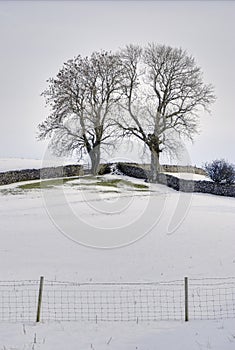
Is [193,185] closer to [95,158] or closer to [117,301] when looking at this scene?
[95,158]

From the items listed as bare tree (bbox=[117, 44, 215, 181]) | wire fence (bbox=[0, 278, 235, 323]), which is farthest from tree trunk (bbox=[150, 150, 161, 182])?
wire fence (bbox=[0, 278, 235, 323])

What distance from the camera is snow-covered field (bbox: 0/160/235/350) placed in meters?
6.45

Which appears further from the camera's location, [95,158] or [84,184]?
[95,158]

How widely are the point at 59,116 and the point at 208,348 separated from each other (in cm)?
3074

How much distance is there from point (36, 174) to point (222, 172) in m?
16.3

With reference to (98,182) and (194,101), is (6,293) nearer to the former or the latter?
(98,182)

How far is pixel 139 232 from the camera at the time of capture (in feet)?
53.0

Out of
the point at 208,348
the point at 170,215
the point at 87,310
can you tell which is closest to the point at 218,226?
the point at 170,215

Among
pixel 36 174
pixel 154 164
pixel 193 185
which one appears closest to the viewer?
pixel 193 185

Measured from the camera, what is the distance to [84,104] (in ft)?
116

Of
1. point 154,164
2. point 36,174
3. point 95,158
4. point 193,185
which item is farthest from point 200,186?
point 36,174

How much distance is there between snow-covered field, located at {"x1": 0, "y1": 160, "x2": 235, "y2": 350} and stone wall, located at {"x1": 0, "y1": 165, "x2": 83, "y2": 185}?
6.02 metres

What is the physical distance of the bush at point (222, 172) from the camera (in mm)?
29641

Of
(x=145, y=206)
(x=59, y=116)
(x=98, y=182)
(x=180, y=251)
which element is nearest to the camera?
(x=180, y=251)
